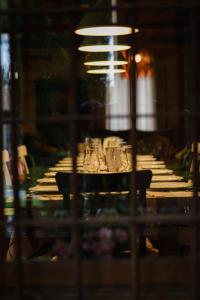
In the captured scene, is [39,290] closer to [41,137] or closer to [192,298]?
[192,298]

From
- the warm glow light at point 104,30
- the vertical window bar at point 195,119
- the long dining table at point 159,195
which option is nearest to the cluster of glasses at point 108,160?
the long dining table at point 159,195

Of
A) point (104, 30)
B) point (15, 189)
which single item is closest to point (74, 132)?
point (15, 189)

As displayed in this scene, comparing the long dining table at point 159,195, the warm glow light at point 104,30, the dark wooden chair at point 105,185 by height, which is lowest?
the long dining table at point 159,195

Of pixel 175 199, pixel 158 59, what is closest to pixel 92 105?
pixel 158 59

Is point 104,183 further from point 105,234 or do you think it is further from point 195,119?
point 195,119

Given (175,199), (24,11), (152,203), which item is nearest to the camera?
(24,11)

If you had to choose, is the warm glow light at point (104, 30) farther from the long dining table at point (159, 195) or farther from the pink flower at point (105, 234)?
the pink flower at point (105, 234)

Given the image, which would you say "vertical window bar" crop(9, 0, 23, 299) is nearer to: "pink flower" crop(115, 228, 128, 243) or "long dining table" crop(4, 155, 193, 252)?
"pink flower" crop(115, 228, 128, 243)

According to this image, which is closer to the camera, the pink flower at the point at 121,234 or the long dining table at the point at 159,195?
the pink flower at the point at 121,234

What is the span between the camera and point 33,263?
202 cm

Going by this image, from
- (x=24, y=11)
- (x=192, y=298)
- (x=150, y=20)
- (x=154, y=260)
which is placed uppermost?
(x=150, y=20)

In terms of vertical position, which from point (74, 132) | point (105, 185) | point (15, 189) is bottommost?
point (105, 185)

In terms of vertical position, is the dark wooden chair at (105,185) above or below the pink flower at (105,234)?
above

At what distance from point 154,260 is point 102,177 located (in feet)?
4.19
